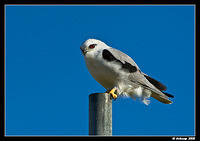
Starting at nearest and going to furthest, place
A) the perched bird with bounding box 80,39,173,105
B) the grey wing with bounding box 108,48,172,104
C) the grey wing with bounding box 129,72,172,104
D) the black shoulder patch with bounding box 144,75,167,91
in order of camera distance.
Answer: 1. the perched bird with bounding box 80,39,173,105
2. the grey wing with bounding box 108,48,172,104
3. the grey wing with bounding box 129,72,172,104
4. the black shoulder patch with bounding box 144,75,167,91

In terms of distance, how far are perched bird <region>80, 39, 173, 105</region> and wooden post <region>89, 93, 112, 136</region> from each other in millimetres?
1298

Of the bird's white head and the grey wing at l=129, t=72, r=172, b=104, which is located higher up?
the bird's white head

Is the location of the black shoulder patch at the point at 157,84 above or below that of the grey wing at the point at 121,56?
below

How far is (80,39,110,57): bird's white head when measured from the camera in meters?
8.52

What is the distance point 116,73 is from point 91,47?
861mm

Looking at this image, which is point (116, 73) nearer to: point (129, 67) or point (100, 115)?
point (129, 67)

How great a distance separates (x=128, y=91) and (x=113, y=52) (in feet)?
3.14

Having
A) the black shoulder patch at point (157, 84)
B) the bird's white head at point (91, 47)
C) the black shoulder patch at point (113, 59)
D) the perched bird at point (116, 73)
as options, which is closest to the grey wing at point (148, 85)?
the perched bird at point (116, 73)

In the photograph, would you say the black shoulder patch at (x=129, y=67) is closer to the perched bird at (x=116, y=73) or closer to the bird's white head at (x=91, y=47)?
the perched bird at (x=116, y=73)

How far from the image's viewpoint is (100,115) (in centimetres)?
647

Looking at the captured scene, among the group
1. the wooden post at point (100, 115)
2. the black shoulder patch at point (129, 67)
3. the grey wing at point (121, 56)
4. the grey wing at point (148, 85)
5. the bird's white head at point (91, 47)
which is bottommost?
the wooden post at point (100, 115)

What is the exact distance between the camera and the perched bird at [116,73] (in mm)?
8258

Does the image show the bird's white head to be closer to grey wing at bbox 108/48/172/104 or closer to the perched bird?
the perched bird

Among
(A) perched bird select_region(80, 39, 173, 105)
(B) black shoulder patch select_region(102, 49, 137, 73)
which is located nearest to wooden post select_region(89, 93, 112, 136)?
(A) perched bird select_region(80, 39, 173, 105)
